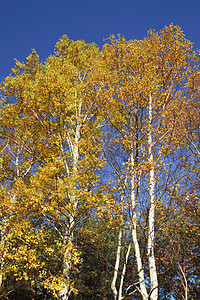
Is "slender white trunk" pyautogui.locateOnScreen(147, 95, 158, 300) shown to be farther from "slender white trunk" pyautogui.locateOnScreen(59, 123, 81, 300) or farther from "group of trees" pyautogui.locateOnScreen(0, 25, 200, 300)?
"slender white trunk" pyautogui.locateOnScreen(59, 123, 81, 300)

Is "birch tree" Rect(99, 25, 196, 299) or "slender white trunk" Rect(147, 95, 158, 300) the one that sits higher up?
"birch tree" Rect(99, 25, 196, 299)

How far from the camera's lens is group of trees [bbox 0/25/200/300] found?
17.9ft

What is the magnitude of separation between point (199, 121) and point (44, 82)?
5.54 meters

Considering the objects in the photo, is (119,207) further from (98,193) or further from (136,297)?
(136,297)

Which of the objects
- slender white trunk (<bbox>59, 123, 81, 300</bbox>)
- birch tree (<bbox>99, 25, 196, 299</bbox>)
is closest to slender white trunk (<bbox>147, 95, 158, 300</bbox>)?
birch tree (<bbox>99, 25, 196, 299</bbox>)

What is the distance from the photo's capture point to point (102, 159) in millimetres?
6605

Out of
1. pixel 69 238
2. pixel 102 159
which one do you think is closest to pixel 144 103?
pixel 102 159

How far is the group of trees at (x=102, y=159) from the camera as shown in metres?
5.45

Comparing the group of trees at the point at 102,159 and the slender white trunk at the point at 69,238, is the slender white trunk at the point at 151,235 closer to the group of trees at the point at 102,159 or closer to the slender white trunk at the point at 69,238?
the group of trees at the point at 102,159

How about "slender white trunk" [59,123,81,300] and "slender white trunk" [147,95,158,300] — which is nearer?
"slender white trunk" [147,95,158,300]

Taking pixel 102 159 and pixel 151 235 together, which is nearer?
pixel 151 235

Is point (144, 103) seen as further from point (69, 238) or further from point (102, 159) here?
point (69, 238)

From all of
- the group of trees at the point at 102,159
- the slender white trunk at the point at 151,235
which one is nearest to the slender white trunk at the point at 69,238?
the group of trees at the point at 102,159

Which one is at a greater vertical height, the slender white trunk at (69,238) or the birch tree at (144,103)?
the birch tree at (144,103)
